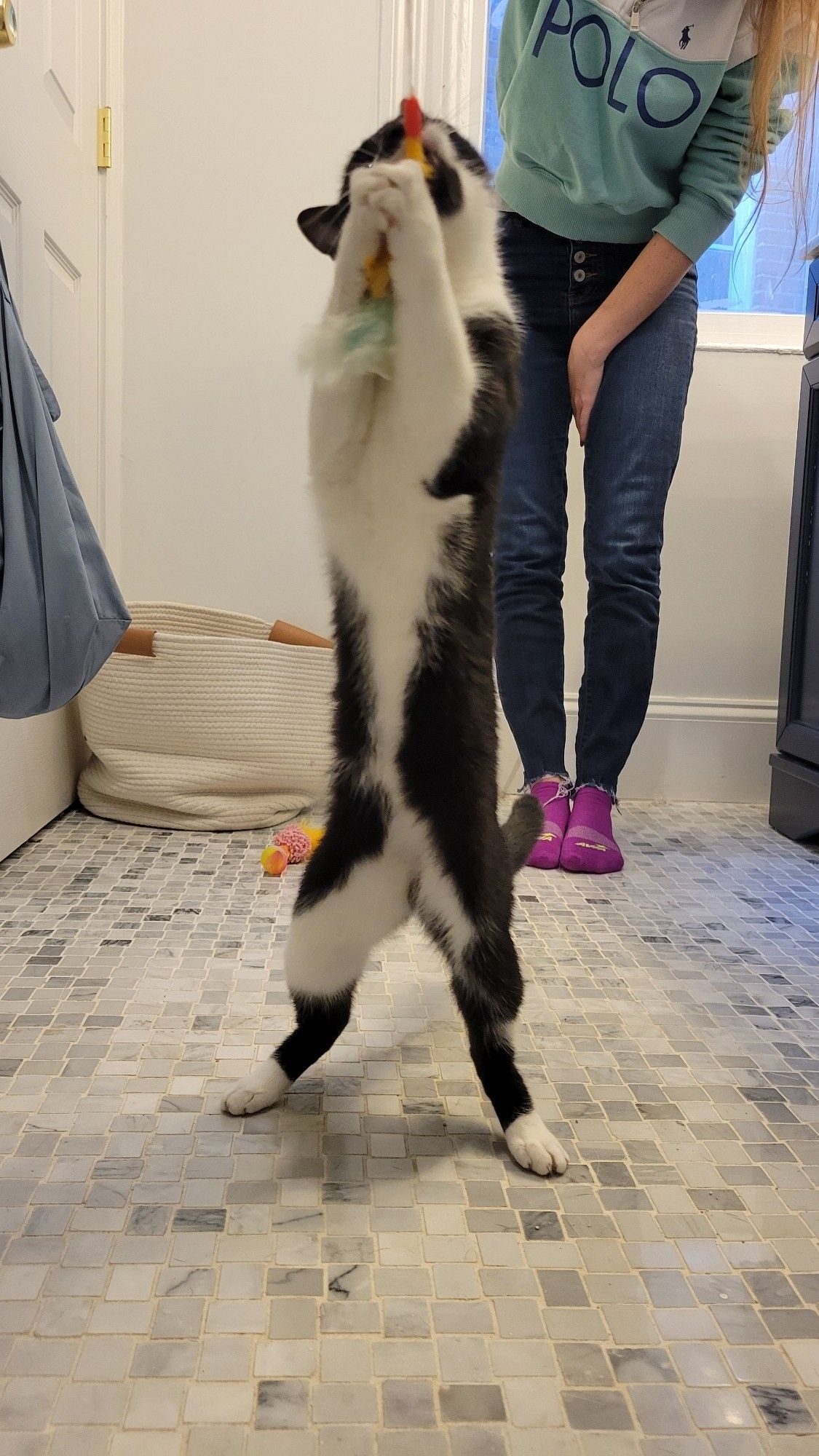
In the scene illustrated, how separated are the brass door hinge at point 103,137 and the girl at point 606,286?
3.07 feet

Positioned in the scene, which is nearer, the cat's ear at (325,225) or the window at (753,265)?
the cat's ear at (325,225)

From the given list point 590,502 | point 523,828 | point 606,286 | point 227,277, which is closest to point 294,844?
point 523,828

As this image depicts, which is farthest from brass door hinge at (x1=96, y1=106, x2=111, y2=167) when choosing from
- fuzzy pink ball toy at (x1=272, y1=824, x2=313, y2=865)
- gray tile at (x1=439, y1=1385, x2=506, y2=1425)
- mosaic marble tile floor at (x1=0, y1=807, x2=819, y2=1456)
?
gray tile at (x1=439, y1=1385, x2=506, y2=1425)

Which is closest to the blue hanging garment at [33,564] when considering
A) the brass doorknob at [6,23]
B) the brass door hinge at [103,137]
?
the brass doorknob at [6,23]

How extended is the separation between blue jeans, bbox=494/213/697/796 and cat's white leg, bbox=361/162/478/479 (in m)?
0.82

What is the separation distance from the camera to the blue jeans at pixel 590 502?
1.51 m

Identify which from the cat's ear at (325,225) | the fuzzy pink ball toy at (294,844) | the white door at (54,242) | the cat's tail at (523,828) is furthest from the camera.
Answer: the fuzzy pink ball toy at (294,844)

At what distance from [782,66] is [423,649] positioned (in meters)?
1.07

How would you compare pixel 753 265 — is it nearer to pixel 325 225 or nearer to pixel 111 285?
pixel 111 285

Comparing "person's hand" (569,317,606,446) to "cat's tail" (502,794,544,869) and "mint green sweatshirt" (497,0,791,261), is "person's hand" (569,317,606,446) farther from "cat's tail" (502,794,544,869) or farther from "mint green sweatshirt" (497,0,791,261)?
"cat's tail" (502,794,544,869)

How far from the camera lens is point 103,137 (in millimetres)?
1969

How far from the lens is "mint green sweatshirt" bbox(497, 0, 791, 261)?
4.09ft

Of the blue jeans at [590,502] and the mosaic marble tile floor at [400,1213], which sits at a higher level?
the blue jeans at [590,502]

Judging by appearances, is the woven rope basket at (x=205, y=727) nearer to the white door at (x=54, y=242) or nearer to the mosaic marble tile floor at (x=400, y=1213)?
the white door at (x=54, y=242)
